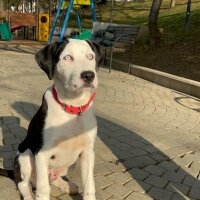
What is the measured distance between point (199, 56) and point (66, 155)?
9.50m

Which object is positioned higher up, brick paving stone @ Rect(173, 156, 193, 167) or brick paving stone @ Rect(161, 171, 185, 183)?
brick paving stone @ Rect(161, 171, 185, 183)

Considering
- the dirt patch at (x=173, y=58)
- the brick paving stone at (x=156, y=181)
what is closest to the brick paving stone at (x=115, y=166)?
the brick paving stone at (x=156, y=181)

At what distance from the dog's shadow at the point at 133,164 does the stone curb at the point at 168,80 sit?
3302 millimetres

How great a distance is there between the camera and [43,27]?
1994cm

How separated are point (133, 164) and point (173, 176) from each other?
0.51 m

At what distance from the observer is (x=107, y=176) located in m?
Result: 4.34

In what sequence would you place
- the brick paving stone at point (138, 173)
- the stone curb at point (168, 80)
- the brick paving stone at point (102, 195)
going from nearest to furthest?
the brick paving stone at point (102, 195), the brick paving stone at point (138, 173), the stone curb at point (168, 80)

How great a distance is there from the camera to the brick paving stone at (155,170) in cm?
453

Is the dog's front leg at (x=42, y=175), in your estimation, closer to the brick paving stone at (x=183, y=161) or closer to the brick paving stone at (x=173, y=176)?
the brick paving stone at (x=173, y=176)

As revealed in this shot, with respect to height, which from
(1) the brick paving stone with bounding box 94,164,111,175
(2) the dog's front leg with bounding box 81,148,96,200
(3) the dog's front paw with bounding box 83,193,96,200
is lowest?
(1) the brick paving stone with bounding box 94,164,111,175

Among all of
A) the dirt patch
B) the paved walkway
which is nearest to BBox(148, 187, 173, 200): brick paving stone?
the paved walkway

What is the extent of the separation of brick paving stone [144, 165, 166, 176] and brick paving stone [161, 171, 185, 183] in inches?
2.3

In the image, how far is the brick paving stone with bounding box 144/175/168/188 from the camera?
424 cm

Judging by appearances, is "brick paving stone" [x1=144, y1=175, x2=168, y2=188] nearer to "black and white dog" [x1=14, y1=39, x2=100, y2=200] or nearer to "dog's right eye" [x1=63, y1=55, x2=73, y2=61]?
"black and white dog" [x1=14, y1=39, x2=100, y2=200]
